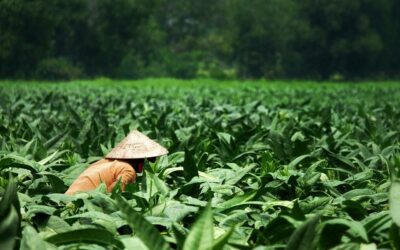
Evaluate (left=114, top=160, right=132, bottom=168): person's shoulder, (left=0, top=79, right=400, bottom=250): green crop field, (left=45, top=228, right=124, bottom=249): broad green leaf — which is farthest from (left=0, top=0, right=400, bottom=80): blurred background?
(left=45, top=228, right=124, bottom=249): broad green leaf

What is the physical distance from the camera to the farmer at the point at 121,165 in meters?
4.16

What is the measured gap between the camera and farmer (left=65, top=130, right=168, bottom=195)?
13.6 feet

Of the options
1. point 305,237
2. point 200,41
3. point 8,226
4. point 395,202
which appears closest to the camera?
point 305,237

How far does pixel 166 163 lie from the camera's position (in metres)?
4.45

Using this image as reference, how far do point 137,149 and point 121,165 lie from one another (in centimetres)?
36

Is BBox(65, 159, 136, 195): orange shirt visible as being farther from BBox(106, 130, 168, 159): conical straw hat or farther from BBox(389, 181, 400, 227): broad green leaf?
BBox(389, 181, 400, 227): broad green leaf

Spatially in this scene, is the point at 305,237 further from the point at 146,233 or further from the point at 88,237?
the point at 88,237

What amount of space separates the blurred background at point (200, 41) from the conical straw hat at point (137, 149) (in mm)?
45757

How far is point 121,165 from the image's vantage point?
4445 mm

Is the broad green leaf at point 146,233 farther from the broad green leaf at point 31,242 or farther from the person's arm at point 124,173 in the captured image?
the person's arm at point 124,173

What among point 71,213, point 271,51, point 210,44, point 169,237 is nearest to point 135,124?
point 71,213

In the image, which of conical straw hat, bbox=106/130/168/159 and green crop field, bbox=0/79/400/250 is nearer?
green crop field, bbox=0/79/400/250

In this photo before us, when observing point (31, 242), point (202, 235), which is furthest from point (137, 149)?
point (202, 235)

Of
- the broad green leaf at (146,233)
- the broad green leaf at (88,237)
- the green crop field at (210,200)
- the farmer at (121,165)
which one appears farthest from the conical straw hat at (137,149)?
the broad green leaf at (146,233)
